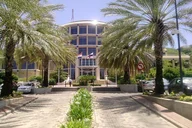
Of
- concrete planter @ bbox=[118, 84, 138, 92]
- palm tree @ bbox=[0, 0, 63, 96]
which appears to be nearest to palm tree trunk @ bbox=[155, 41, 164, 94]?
palm tree @ bbox=[0, 0, 63, 96]

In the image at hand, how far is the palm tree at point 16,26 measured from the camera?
34.0 ft

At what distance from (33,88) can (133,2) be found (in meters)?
17.5

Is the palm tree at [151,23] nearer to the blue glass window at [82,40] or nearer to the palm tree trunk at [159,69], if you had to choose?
the palm tree trunk at [159,69]

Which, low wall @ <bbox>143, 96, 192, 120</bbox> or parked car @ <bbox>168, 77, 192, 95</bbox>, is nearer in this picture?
low wall @ <bbox>143, 96, 192, 120</bbox>

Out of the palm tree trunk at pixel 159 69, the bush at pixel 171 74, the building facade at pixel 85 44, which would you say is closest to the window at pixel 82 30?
the building facade at pixel 85 44

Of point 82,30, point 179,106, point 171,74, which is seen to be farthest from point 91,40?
point 179,106

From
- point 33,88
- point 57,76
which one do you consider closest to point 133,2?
point 33,88

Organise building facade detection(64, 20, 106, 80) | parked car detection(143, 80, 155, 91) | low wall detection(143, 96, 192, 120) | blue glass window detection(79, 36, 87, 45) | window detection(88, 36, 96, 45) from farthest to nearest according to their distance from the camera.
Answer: window detection(88, 36, 96, 45)
blue glass window detection(79, 36, 87, 45)
building facade detection(64, 20, 106, 80)
parked car detection(143, 80, 155, 91)
low wall detection(143, 96, 192, 120)

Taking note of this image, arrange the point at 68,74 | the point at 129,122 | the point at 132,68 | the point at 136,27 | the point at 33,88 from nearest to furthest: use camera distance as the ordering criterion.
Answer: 1. the point at 129,122
2. the point at 136,27
3. the point at 33,88
4. the point at 132,68
5. the point at 68,74

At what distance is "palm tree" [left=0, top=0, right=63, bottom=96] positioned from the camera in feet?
34.0

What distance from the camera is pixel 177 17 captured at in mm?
16406

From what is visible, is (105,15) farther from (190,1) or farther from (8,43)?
(8,43)

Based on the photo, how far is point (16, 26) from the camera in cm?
1436

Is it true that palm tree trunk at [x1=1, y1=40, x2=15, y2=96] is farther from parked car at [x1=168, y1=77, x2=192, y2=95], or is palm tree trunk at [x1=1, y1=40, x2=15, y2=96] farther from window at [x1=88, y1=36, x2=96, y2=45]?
window at [x1=88, y1=36, x2=96, y2=45]
